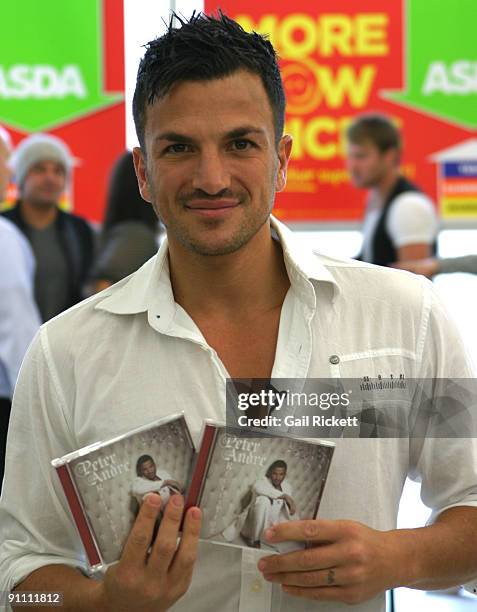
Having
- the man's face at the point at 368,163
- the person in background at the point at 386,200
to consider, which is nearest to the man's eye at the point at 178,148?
the person in background at the point at 386,200

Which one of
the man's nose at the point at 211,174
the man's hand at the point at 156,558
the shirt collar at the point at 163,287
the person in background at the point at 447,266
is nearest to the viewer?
the man's hand at the point at 156,558

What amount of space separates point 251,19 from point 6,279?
172cm

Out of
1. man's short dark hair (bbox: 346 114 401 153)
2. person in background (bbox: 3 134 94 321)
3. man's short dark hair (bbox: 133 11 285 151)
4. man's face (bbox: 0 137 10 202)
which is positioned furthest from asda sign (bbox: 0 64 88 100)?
man's short dark hair (bbox: 133 11 285 151)

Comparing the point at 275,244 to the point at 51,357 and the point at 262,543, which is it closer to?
the point at 51,357

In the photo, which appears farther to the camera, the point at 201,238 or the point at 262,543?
the point at 201,238

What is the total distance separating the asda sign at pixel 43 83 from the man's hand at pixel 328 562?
3.41 m

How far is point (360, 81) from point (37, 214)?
1.49m

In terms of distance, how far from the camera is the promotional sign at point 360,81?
14.1 feet

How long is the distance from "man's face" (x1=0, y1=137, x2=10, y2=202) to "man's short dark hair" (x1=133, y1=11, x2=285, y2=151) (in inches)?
86.4

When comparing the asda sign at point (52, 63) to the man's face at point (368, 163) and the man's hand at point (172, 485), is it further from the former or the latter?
the man's hand at point (172, 485)

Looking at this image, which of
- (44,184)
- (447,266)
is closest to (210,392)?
(447,266)

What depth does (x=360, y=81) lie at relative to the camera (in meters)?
4.35

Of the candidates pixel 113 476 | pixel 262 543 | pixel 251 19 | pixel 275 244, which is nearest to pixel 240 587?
pixel 262 543

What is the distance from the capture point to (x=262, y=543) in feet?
4.33
